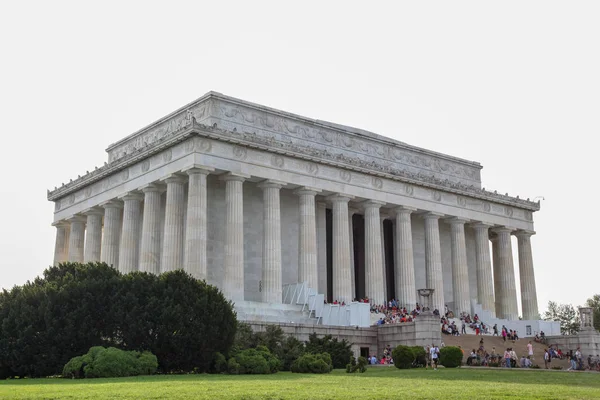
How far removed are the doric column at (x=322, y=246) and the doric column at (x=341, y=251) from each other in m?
3.35

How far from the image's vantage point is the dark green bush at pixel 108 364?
32219 mm

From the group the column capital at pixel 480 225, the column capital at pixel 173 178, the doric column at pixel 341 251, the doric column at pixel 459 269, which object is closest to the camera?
the column capital at pixel 173 178

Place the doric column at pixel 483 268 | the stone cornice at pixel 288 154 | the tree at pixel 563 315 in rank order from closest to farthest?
the stone cornice at pixel 288 154 → the doric column at pixel 483 268 → the tree at pixel 563 315

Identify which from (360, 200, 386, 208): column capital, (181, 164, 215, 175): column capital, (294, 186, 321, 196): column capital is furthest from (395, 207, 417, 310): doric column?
(181, 164, 215, 175): column capital

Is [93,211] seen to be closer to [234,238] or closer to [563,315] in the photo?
[234,238]

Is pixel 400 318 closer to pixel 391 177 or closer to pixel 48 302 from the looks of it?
pixel 391 177

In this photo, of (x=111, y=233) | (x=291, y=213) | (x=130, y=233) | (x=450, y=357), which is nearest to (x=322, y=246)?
(x=291, y=213)

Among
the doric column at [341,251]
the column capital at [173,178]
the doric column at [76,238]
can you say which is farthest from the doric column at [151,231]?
the doric column at [341,251]

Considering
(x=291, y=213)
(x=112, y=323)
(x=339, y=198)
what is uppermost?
(x=339, y=198)

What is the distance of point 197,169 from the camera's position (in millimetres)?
56156

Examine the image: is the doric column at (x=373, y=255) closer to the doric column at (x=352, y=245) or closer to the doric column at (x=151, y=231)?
the doric column at (x=352, y=245)

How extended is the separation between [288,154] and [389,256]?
59.4 feet

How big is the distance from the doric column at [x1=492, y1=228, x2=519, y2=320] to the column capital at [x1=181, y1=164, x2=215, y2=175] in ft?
115

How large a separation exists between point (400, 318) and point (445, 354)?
54.4 feet
